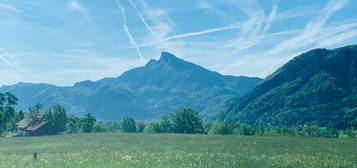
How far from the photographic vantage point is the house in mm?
110125

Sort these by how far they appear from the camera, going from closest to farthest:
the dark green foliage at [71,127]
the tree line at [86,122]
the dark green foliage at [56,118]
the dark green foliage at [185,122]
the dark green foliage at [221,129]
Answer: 1. the tree line at [86,122]
2. the dark green foliage at [185,122]
3. the dark green foliage at [56,118]
4. the dark green foliage at [71,127]
5. the dark green foliage at [221,129]

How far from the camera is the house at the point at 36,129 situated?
110125 mm

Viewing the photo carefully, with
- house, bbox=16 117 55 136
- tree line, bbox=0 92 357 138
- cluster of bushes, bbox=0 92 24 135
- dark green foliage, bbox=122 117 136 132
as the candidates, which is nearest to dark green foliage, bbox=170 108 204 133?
tree line, bbox=0 92 357 138

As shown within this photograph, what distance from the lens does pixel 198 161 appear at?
27.5 meters

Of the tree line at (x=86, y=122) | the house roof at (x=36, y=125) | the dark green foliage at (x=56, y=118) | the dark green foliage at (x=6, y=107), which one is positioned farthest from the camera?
the dark green foliage at (x=56, y=118)

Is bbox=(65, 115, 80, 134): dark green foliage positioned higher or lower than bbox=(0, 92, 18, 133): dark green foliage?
lower

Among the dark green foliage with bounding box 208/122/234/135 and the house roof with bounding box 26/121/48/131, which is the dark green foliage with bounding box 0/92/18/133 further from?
the dark green foliage with bounding box 208/122/234/135

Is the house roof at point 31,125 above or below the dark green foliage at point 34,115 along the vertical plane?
below

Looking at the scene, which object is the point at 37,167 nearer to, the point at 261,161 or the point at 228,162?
the point at 228,162


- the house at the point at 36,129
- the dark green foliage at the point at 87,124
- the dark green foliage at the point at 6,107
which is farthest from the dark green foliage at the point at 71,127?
the dark green foliage at the point at 6,107

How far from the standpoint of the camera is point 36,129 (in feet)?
361

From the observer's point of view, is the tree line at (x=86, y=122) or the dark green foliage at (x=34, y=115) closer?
the tree line at (x=86, y=122)

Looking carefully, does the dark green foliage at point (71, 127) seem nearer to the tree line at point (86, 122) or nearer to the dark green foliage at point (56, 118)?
the tree line at point (86, 122)

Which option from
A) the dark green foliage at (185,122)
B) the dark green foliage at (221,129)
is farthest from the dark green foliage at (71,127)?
the dark green foliage at (221,129)
